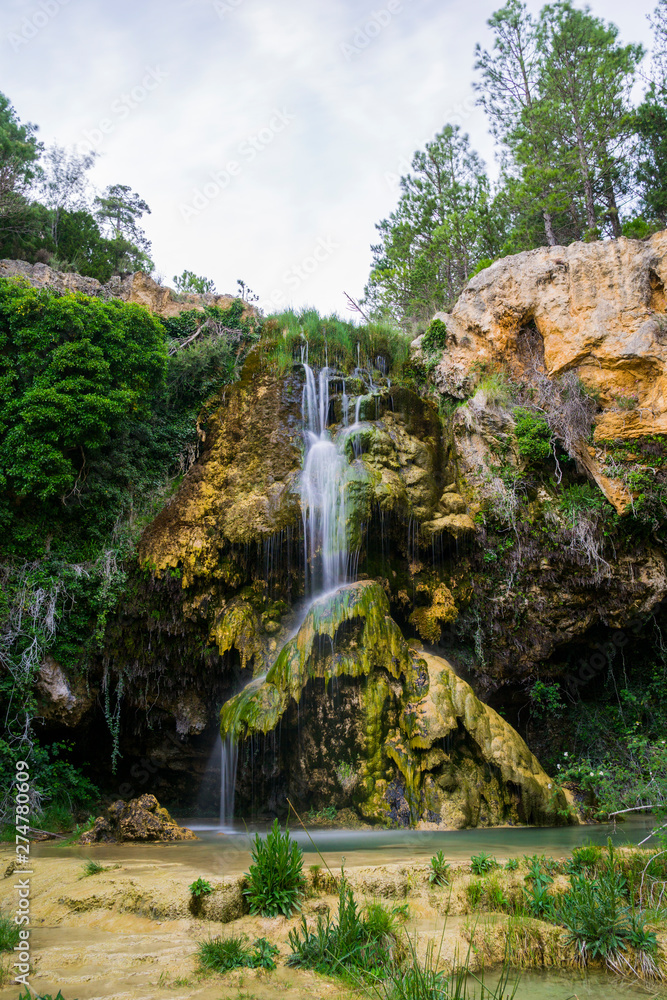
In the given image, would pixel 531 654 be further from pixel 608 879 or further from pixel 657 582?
pixel 608 879

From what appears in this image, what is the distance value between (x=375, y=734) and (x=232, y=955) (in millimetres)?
5005

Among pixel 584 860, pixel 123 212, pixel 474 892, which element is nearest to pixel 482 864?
pixel 474 892

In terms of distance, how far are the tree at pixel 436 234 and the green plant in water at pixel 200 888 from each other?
17293 mm

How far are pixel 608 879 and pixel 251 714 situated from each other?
5.09 metres

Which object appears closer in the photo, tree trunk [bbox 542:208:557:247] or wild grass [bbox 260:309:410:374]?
wild grass [bbox 260:309:410:374]

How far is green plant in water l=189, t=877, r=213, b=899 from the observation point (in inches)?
169

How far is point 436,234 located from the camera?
18844mm

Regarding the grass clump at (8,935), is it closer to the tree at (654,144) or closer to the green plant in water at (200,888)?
the green plant in water at (200,888)

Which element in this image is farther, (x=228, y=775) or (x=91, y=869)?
(x=228, y=775)

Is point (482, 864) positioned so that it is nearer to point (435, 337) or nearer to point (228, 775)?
point (228, 775)

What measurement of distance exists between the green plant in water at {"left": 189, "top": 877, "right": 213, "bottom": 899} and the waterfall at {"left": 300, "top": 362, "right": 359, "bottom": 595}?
Result: 611 cm

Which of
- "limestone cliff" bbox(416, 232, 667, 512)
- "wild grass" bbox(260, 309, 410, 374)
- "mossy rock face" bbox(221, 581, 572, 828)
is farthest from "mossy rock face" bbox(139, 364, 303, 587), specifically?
"limestone cliff" bbox(416, 232, 667, 512)

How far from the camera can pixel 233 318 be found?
54.3 feet

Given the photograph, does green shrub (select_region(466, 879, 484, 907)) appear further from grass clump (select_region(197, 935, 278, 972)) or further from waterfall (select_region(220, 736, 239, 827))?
waterfall (select_region(220, 736, 239, 827))
